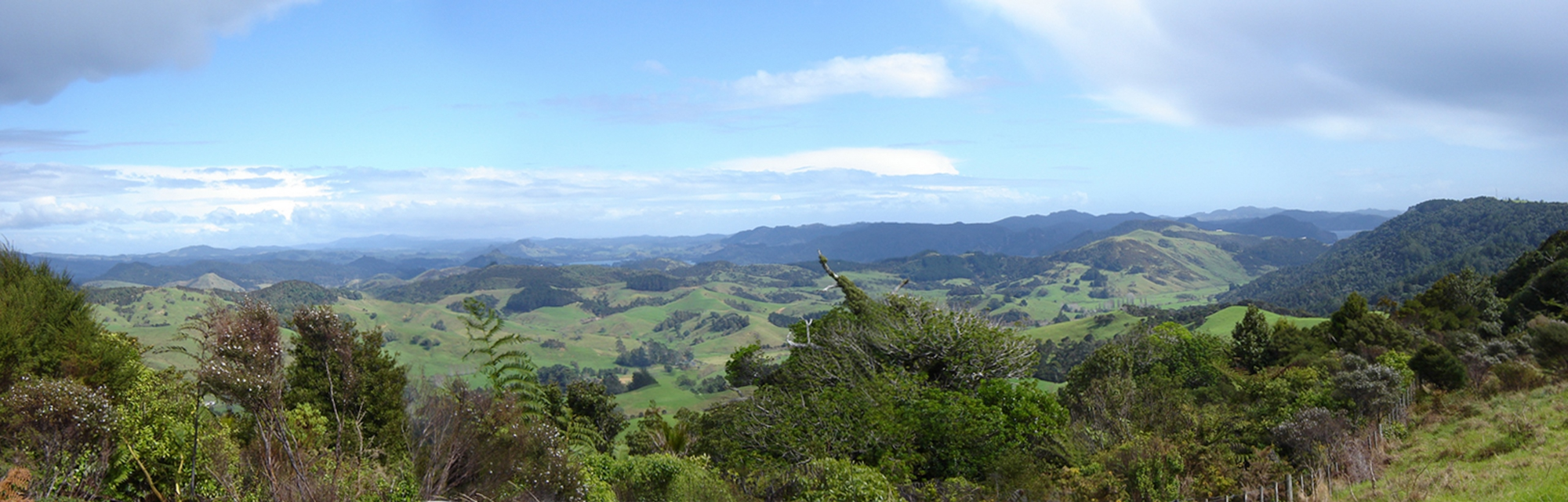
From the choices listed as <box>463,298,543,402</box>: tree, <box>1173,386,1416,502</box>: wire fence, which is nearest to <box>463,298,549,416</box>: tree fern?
<box>463,298,543,402</box>: tree

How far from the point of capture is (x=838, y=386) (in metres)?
23.4

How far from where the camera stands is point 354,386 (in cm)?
1947

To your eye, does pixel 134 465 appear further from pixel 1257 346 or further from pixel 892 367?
pixel 1257 346

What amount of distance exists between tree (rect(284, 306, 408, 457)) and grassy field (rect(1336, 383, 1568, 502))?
2176cm

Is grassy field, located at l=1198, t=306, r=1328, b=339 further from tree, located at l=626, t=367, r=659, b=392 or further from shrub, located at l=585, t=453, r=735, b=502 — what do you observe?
shrub, located at l=585, t=453, r=735, b=502

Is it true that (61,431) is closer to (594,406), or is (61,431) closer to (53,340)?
(53,340)

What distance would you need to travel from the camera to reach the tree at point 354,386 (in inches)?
736

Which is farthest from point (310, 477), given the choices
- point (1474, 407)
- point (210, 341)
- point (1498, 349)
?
point (1498, 349)

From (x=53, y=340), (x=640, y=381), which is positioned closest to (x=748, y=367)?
(x=53, y=340)

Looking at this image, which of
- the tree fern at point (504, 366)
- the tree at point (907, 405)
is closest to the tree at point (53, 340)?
the tree fern at point (504, 366)

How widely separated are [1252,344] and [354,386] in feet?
170

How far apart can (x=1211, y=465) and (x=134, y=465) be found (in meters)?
24.5

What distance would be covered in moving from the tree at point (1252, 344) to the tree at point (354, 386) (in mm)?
48389

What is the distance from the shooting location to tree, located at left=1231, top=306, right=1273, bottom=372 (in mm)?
49569
